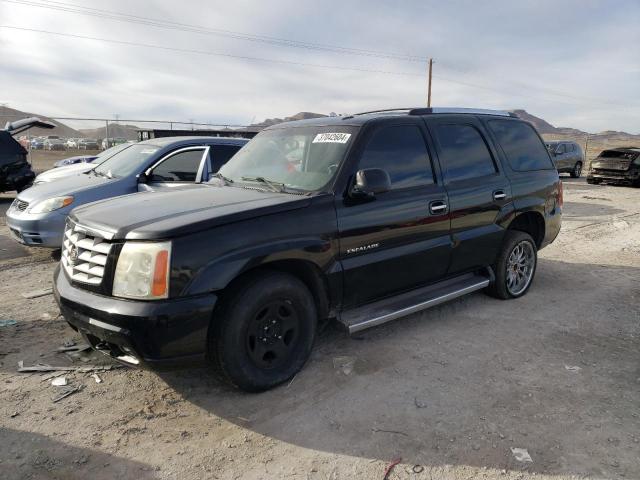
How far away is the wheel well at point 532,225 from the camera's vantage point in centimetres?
515

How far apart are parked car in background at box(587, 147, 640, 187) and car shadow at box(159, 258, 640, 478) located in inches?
616

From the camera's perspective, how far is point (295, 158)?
3947 mm

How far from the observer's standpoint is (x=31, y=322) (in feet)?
14.4

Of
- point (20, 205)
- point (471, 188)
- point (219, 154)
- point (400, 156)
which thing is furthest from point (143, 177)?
point (471, 188)

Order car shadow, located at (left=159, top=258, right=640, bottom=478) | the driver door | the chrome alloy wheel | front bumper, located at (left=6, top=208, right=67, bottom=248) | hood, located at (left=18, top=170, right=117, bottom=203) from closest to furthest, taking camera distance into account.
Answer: car shadow, located at (left=159, top=258, right=640, bottom=478) < the chrome alloy wheel < front bumper, located at (left=6, top=208, right=67, bottom=248) < hood, located at (left=18, top=170, right=117, bottom=203) < the driver door

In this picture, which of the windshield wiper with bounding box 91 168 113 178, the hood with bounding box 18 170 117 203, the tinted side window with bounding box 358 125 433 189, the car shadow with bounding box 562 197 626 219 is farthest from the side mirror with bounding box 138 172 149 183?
the car shadow with bounding box 562 197 626 219

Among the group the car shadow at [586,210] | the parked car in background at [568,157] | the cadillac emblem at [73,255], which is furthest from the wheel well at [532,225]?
the parked car in background at [568,157]

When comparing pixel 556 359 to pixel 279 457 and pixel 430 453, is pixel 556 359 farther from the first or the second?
pixel 279 457

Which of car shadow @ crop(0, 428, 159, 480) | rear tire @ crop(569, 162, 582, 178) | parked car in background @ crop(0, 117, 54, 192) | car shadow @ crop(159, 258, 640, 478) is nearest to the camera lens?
car shadow @ crop(0, 428, 159, 480)

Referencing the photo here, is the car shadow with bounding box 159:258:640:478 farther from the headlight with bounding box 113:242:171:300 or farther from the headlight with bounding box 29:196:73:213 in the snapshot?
the headlight with bounding box 29:196:73:213

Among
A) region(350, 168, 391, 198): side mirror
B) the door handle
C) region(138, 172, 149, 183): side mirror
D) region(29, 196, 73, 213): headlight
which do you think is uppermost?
region(350, 168, 391, 198): side mirror

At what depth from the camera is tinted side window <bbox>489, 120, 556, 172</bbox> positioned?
16.2ft

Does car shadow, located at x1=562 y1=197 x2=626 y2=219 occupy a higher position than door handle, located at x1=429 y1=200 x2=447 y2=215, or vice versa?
door handle, located at x1=429 y1=200 x2=447 y2=215

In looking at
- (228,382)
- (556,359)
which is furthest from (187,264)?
(556,359)
